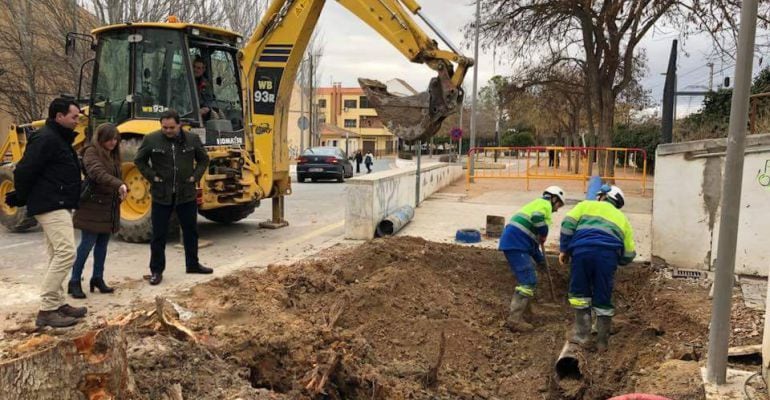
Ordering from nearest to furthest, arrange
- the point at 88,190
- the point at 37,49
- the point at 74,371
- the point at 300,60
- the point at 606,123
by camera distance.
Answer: the point at 74,371 < the point at 88,190 < the point at 300,60 < the point at 37,49 < the point at 606,123

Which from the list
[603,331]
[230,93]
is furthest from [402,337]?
[230,93]

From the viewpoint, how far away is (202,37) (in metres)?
8.70

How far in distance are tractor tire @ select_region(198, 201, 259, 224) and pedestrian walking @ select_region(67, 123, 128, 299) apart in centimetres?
418

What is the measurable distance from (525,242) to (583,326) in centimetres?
105

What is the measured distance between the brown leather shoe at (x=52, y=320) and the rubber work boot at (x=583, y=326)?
14.2 ft

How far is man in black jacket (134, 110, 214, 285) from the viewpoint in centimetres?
626

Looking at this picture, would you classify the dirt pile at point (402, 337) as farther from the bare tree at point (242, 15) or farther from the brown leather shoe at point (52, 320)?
the bare tree at point (242, 15)

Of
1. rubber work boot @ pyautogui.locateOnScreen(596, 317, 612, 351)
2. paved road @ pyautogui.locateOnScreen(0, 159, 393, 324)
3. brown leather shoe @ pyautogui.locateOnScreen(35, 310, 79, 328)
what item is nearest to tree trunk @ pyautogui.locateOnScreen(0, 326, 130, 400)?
brown leather shoe @ pyautogui.locateOnScreen(35, 310, 79, 328)

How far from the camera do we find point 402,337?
16.9ft

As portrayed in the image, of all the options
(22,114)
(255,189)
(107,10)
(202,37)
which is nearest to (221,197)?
(255,189)

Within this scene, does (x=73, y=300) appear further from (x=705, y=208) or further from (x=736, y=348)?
(x=705, y=208)

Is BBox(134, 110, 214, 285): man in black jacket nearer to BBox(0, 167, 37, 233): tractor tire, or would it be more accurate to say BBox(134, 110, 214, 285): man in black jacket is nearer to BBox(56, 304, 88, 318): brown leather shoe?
BBox(56, 304, 88, 318): brown leather shoe

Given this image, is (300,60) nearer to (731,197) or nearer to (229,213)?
(229,213)

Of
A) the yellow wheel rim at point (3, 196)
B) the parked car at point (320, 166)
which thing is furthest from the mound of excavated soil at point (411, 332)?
the parked car at point (320, 166)
